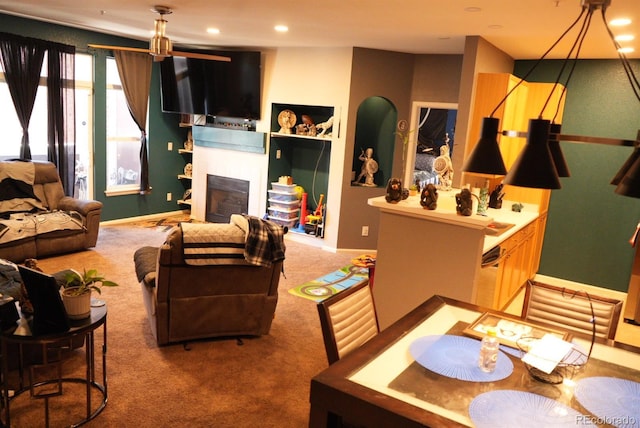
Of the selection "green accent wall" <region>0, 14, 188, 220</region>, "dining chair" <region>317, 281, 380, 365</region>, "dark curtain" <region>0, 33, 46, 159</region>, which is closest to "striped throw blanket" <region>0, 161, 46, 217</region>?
"dark curtain" <region>0, 33, 46, 159</region>

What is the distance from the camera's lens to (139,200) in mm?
7594

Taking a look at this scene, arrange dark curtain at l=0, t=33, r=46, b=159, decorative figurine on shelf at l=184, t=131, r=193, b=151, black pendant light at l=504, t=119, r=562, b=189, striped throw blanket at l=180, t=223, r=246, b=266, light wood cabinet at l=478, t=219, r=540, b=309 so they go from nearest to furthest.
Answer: black pendant light at l=504, t=119, r=562, b=189, striped throw blanket at l=180, t=223, r=246, b=266, light wood cabinet at l=478, t=219, r=540, b=309, dark curtain at l=0, t=33, r=46, b=159, decorative figurine on shelf at l=184, t=131, r=193, b=151

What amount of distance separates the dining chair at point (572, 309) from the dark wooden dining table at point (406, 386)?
1.55 ft

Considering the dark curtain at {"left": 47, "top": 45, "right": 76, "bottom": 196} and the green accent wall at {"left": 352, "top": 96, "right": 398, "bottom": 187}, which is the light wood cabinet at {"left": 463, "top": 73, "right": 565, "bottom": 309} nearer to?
the green accent wall at {"left": 352, "top": 96, "right": 398, "bottom": 187}

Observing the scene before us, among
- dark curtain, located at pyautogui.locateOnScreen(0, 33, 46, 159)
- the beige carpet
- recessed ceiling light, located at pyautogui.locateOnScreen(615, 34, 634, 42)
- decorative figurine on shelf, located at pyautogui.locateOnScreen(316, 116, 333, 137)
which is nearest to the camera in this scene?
the beige carpet

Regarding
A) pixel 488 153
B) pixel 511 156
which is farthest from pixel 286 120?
pixel 488 153

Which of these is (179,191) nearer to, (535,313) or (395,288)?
(395,288)

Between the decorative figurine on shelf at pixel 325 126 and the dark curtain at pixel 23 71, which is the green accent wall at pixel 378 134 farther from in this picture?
the dark curtain at pixel 23 71

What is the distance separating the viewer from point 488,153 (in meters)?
2.11

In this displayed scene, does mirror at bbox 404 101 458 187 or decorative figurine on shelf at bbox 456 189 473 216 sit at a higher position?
mirror at bbox 404 101 458 187

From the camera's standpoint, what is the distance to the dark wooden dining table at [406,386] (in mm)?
1673

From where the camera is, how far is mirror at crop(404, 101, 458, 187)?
261 inches

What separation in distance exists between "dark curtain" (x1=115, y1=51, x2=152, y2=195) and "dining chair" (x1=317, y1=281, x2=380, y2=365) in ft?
18.5

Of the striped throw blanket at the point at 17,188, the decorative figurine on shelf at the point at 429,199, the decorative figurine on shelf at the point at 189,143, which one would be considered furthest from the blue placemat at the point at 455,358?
the decorative figurine on shelf at the point at 189,143
